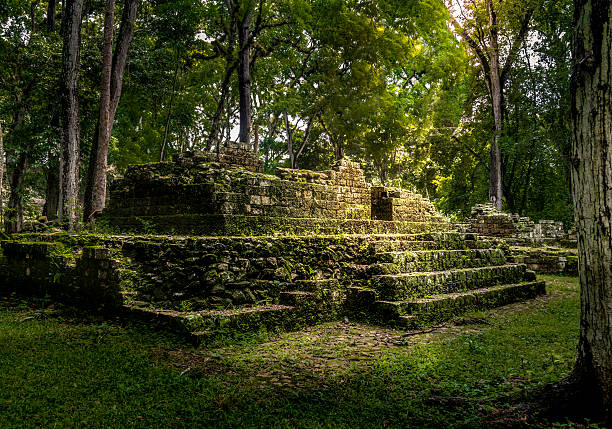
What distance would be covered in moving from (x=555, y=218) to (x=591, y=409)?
28.4m

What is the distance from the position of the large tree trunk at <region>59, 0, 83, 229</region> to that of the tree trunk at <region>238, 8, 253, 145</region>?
21.8 ft

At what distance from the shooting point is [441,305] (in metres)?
7.91

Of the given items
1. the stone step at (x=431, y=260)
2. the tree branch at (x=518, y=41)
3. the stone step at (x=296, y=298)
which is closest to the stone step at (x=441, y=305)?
the stone step at (x=431, y=260)

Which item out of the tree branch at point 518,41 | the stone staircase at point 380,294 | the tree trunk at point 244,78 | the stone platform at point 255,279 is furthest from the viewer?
the tree branch at point 518,41

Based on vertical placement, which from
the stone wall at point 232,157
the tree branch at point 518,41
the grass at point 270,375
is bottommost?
the grass at point 270,375

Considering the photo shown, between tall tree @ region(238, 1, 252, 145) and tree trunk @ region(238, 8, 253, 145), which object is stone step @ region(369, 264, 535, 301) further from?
tree trunk @ region(238, 8, 253, 145)

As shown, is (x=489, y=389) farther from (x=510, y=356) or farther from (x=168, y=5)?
(x=168, y=5)

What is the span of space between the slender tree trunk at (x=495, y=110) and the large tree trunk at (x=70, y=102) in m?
21.8

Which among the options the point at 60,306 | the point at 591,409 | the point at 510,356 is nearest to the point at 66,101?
the point at 60,306

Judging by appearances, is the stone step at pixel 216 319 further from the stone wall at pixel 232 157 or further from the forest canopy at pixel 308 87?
the forest canopy at pixel 308 87

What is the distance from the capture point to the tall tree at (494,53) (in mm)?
24391

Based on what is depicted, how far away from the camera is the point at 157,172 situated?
32.0ft

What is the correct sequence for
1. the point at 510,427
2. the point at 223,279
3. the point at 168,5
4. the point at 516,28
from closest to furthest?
the point at 510,427
the point at 223,279
the point at 168,5
the point at 516,28

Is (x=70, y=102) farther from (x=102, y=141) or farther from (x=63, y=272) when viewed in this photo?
→ (x=63, y=272)
